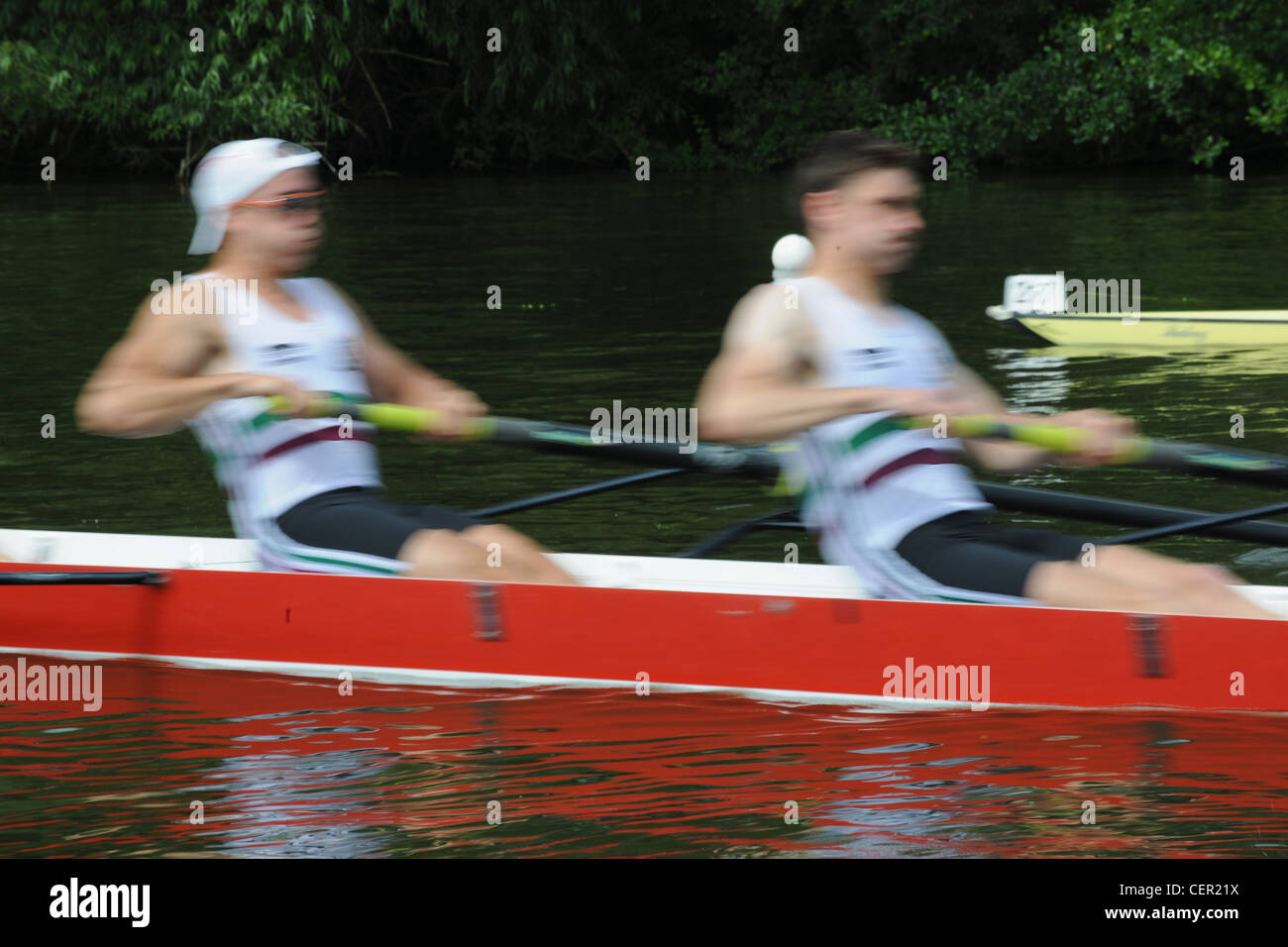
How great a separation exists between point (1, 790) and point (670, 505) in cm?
345

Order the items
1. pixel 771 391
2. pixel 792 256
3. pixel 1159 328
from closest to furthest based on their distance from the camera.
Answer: pixel 771 391, pixel 792 256, pixel 1159 328

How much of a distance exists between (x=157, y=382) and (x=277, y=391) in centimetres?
29

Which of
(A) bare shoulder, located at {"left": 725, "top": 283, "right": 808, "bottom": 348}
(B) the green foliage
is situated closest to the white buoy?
(A) bare shoulder, located at {"left": 725, "top": 283, "right": 808, "bottom": 348}

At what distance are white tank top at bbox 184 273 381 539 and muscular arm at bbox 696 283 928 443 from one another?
3.24ft

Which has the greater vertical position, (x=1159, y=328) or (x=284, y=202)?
(x=1159, y=328)

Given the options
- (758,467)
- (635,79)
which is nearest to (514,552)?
(758,467)

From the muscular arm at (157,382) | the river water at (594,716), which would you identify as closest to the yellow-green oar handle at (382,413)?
the muscular arm at (157,382)

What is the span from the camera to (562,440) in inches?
187

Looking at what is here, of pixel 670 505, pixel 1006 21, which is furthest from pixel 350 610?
pixel 1006 21

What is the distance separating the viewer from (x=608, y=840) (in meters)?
3.75

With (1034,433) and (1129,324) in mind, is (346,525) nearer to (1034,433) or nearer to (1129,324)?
(1034,433)

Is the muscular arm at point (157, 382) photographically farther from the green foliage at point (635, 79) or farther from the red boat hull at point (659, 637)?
the green foliage at point (635, 79)

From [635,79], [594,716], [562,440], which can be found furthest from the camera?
[635,79]
